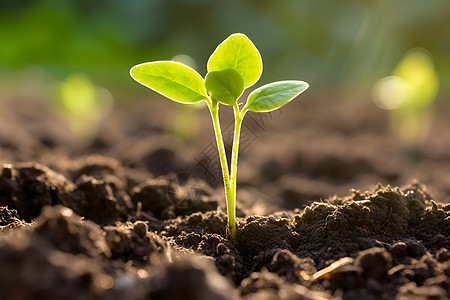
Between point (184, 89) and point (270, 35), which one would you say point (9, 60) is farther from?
point (184, 89)

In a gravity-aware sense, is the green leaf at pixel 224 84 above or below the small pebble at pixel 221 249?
above

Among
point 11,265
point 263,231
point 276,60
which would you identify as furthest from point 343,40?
point 11,265

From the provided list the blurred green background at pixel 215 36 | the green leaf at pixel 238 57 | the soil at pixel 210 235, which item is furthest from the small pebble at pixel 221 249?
the blurred green background at pixel 215 36

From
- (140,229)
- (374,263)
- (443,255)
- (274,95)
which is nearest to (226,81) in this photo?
(274,95)

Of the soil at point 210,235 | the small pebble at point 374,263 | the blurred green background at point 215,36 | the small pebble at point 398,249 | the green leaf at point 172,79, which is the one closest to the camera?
the soil at point 210,235

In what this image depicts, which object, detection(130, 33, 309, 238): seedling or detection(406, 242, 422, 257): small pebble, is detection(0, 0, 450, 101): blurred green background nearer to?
detection(130, 33, 309, 238): seedling

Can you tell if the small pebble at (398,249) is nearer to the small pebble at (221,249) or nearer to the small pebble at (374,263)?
the small pebble at (374,263)
